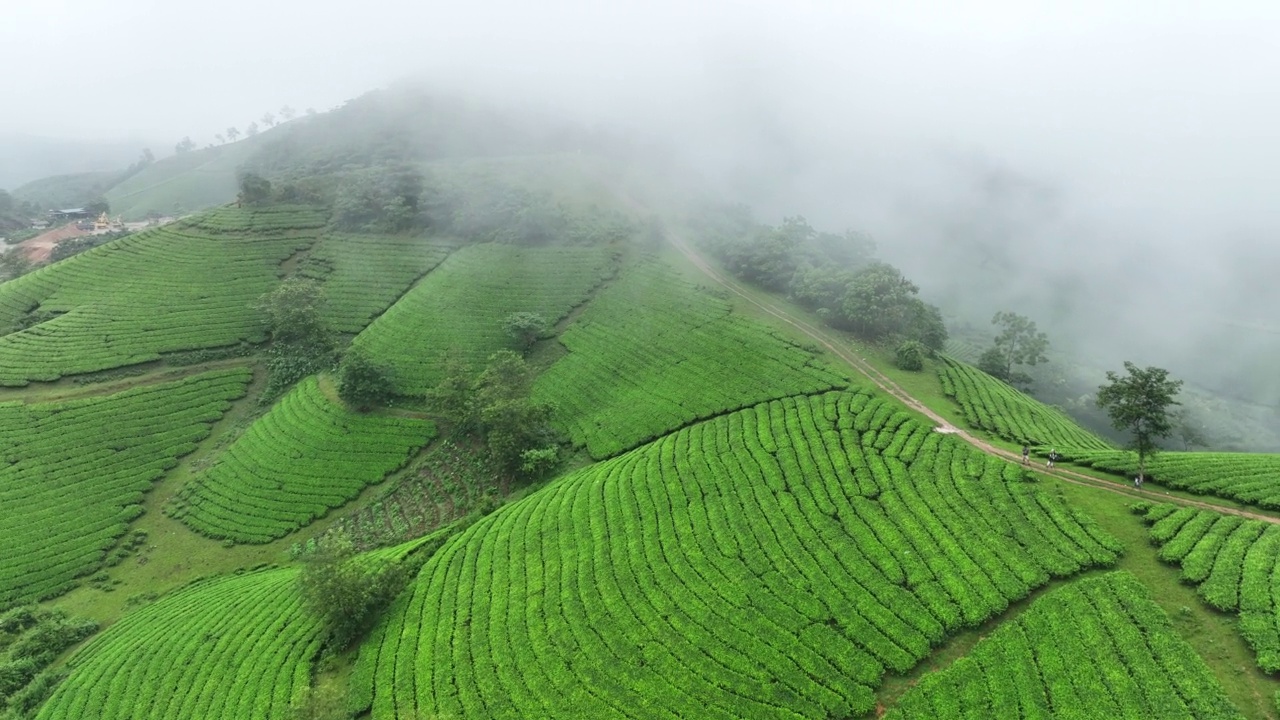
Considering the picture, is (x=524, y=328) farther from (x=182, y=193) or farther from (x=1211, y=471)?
(x=182, y=193)

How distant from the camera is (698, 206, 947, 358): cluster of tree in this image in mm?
62688

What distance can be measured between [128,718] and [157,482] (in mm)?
27909

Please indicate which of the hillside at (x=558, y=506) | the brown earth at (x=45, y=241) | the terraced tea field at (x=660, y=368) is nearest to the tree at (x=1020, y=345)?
the hillside at (x=558, y=506)

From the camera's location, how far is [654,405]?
5375cm

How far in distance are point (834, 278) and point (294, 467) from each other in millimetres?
62150

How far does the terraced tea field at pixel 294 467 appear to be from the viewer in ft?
160

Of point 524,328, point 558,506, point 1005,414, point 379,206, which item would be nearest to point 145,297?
point 379,206

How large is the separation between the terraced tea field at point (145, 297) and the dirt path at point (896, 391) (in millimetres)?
60589

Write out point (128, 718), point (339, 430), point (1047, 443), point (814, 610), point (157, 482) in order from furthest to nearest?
point (339, 430), point (157, 482), point (1047, 443), point (128, 718), point (814, 610)

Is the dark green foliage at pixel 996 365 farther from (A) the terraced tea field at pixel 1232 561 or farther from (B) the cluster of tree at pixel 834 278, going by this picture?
(A) the terraced tea field at pixel 1232 561

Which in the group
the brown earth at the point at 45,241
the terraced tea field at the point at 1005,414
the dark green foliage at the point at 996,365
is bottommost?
the brown earth at the point at 45,241

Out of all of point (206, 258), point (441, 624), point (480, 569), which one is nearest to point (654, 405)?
point (480, 569)

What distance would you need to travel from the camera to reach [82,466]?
51.2m

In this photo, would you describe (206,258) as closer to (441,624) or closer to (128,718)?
(128,718)
